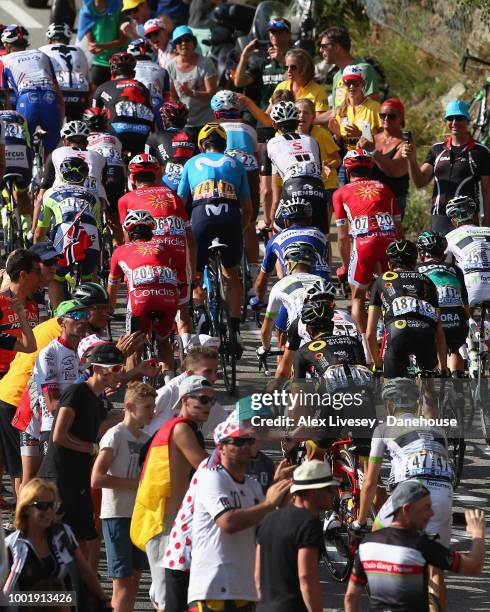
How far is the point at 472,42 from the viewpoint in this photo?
26.5 m

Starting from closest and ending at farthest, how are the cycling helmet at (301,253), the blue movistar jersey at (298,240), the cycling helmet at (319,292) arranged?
the cycling helmet at (319,292), the cycling helmet at (301,253), the blue movistar jersey at (298,240)

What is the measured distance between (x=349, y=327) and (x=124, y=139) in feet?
20.7

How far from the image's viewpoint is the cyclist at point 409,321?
46.3ft

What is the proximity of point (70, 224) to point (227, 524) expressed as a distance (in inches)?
285

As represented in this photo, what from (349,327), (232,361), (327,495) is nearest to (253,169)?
(232,361)

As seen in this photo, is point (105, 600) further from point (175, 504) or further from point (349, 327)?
point (349, 327)

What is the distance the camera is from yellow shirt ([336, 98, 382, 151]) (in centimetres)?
1984

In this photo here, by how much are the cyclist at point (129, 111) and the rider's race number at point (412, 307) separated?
6.02 meters

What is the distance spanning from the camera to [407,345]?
555 inches

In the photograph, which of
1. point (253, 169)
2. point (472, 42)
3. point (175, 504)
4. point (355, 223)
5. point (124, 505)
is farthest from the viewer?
point (472, 42)

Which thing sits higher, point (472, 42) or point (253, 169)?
point (472, 42)

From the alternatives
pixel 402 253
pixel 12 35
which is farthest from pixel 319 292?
pixel 12 35

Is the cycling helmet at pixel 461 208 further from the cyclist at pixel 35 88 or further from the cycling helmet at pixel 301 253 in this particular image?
the cyclist at pixel 35 88

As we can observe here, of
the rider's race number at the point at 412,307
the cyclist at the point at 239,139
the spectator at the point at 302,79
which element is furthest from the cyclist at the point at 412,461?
the spectator at the point at 302,79
